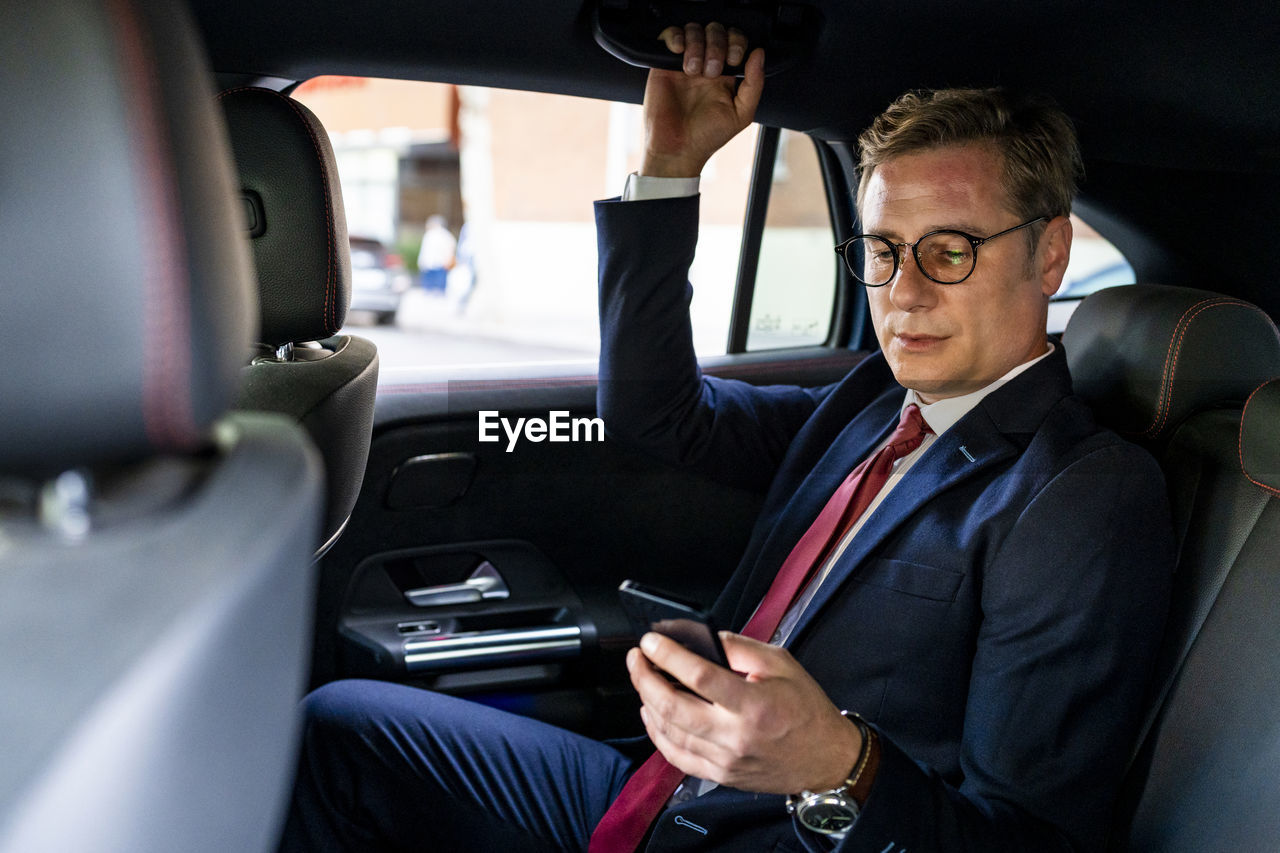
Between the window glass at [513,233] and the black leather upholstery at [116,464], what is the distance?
93cm

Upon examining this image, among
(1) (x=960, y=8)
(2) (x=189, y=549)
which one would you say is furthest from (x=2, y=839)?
(1) (x=960, y=8)

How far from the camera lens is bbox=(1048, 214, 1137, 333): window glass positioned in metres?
2.20

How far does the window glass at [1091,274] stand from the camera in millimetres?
2199

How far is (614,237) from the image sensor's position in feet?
5.23

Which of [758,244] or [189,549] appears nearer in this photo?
[189,549]

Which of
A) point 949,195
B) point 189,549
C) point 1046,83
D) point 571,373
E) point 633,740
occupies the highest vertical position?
point 1046,83

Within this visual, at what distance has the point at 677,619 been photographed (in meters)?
1.06

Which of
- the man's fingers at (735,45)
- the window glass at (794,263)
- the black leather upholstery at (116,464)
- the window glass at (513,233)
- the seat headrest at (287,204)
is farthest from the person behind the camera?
the window glass at (794,263)

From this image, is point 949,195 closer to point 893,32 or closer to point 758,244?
point 893,32

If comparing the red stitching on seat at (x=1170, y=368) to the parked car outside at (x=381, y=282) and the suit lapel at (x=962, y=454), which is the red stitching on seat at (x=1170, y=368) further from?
the parked car outside at (x=381, y=282)

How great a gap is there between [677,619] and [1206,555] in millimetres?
651

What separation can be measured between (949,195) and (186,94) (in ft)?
3.44

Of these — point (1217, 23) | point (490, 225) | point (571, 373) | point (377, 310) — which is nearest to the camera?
point (1217, 23)

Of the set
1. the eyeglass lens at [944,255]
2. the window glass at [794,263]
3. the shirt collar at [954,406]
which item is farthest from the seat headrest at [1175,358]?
the window glass at [794,263]
